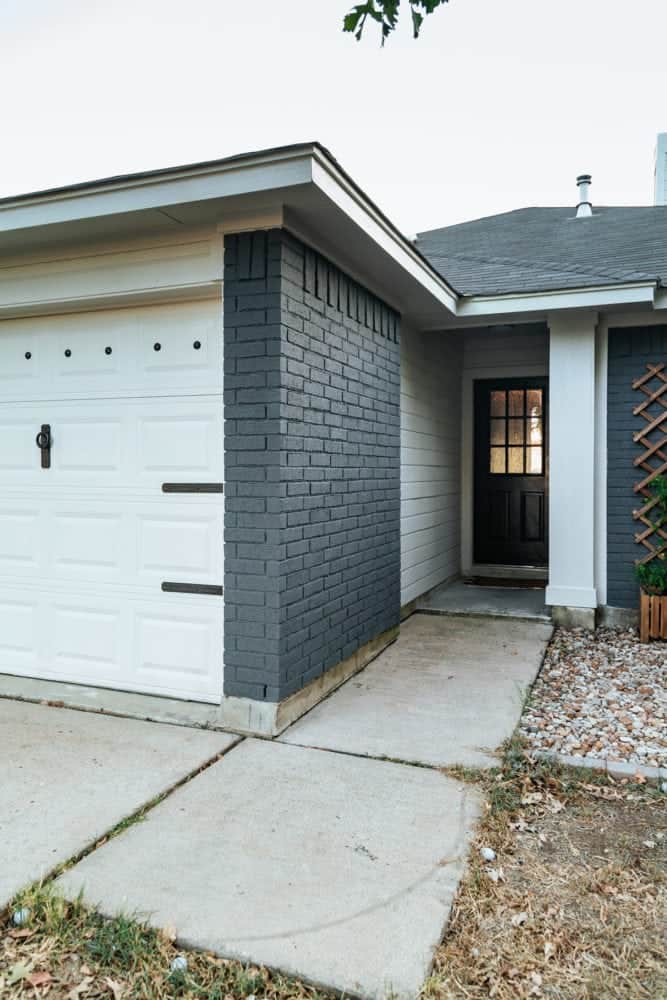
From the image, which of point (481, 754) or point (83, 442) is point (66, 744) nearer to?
point (83, 442)

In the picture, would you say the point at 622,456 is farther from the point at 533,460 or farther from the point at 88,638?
the point at 88,638

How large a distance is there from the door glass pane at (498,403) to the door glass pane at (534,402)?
239mm

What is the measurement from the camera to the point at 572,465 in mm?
5426

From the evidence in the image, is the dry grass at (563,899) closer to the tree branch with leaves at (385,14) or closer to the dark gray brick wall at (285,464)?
the dark gray brick wall at (285,464)

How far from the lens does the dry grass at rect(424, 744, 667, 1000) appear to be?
1682 millimetres

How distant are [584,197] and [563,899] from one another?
7.86m

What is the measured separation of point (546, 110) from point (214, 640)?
398 inches

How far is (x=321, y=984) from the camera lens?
5.40ft

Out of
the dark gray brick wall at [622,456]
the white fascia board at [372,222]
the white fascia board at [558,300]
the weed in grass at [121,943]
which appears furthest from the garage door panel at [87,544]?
the dark gray brick wall at [622,456]

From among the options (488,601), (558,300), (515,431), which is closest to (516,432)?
(515,431)

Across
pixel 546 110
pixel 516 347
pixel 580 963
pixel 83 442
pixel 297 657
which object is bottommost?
pixel 580 963

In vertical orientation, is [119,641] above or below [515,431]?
below

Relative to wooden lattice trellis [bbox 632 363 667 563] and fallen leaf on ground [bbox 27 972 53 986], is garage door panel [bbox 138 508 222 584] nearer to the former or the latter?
fallen leaf on ground [bbox 27 972 53 986]

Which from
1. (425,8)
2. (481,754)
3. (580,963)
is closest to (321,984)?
(580,963)
